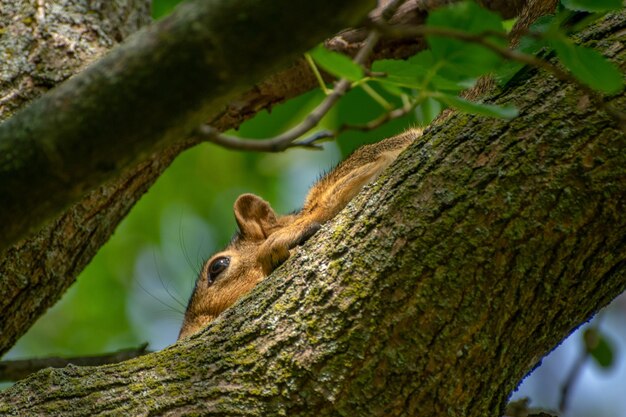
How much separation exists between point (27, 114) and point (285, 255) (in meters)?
2.14

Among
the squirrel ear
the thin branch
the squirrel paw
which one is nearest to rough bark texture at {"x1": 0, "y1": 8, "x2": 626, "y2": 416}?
the thin branch

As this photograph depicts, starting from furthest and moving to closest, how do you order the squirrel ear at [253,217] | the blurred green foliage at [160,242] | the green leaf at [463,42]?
the blurred green foliage at [160,242], the squirrel ear at [253,217], the green leaf at [463,42]

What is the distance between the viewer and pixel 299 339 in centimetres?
235

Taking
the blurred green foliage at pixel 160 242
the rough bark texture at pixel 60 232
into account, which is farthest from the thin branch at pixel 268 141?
the blurred green foliage at pixel 160 242

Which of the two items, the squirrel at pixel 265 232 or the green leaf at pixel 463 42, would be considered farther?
the squirrel at pixel 265 232

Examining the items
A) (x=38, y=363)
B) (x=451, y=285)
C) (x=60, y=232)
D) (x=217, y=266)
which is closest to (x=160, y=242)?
(x=217, y=266)

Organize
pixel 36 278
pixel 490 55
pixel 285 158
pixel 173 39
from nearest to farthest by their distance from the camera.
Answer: pixel 173 39
pixel 490 55
pixel 36 278
pixel 285 158

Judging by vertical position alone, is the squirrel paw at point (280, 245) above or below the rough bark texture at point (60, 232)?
below

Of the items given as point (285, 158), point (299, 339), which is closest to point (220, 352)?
point (299, 339)

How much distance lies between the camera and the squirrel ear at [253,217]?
432 cm

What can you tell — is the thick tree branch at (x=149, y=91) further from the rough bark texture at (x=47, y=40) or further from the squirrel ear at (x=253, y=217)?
the squirrel ear at (x=253, y=217)

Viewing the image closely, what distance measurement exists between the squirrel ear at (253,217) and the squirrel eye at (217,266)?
0.74 ft

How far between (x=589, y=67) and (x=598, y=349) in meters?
2.33

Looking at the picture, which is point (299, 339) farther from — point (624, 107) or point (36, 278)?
point (36, 278)
